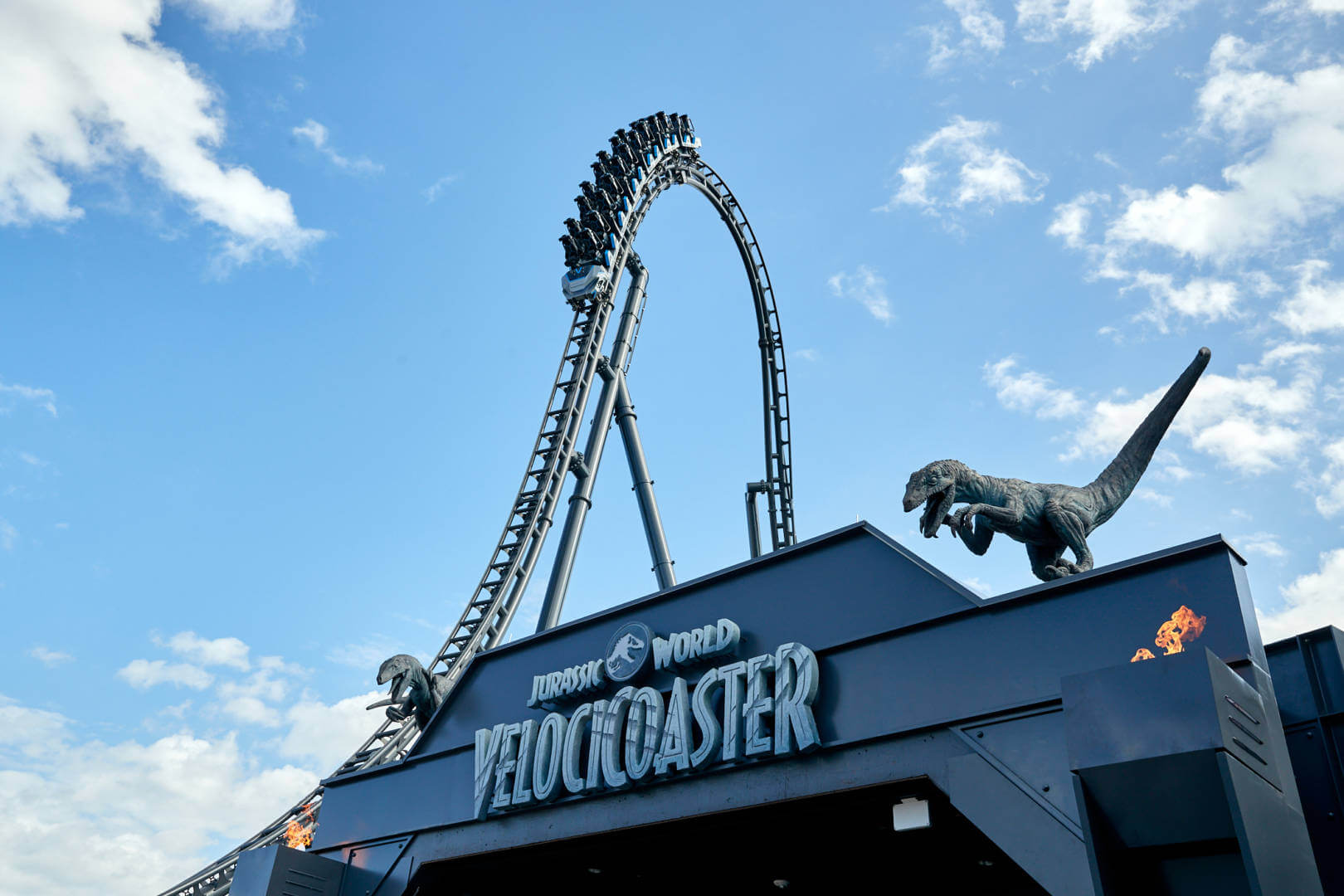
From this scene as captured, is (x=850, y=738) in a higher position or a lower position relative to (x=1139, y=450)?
lower

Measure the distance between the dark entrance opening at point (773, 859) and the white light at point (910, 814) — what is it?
0.05m

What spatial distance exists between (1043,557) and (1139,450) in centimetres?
128

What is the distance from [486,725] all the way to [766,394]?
12.8 meters

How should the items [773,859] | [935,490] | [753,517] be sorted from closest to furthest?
[935,490] < [773,859] < [753,517]

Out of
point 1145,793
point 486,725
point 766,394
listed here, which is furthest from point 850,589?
point 766,394

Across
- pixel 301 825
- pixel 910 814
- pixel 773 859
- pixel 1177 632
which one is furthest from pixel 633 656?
pixel 301 825

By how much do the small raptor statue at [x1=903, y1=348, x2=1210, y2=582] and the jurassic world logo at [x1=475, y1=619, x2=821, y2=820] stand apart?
1489 millimetres

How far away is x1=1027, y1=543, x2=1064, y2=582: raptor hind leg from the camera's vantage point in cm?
784

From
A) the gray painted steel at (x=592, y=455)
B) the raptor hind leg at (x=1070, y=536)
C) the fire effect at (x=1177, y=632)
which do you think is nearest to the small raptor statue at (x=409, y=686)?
the gray painted steel at (x=592, y=455)

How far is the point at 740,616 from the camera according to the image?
8305 millimetres

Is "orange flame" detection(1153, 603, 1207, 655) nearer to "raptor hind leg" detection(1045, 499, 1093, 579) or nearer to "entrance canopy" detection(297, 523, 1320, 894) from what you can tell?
"entrance canopy" detection(297, 523, 1320, 894)

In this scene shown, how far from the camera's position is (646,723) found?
8227 mm

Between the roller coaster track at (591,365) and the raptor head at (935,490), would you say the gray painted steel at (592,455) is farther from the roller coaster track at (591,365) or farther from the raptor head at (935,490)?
the raptor head at (935,490)

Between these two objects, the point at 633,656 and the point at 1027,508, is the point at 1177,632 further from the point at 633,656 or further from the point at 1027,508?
the point at 633,656
